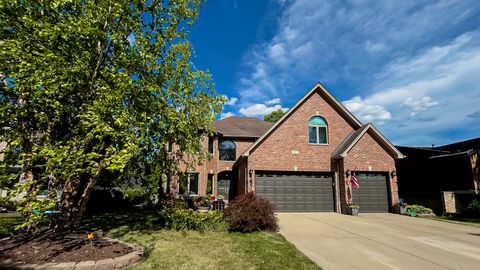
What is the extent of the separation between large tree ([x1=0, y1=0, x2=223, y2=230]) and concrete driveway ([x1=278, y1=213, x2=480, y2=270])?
5.17 meters

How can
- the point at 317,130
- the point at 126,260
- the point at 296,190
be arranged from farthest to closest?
the point at 317,130 < the point at 296,190 < the point at 126,260

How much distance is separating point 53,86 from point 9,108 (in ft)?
3.16

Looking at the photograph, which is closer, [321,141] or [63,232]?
[63,232]

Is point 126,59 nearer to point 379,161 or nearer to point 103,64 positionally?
point 103,64

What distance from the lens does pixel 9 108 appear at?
5453 mm

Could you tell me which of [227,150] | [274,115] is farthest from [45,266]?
[274,115]

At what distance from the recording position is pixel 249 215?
9258 mm

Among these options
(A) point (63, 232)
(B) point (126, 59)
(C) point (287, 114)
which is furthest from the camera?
(C) point (287, 114)

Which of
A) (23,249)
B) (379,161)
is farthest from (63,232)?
(379,161)

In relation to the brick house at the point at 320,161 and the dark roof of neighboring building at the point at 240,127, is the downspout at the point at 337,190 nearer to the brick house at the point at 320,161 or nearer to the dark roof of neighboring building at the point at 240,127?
the brick house at the point at 320,161

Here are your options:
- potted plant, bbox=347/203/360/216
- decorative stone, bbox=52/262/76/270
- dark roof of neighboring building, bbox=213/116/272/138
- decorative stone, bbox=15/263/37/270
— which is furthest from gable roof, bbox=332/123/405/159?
decorative stone, bbox=15/263/37/270

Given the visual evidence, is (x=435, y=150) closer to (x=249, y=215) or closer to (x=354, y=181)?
(x=354, y=181)

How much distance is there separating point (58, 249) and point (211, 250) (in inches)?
140

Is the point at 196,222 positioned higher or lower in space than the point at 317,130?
lower
